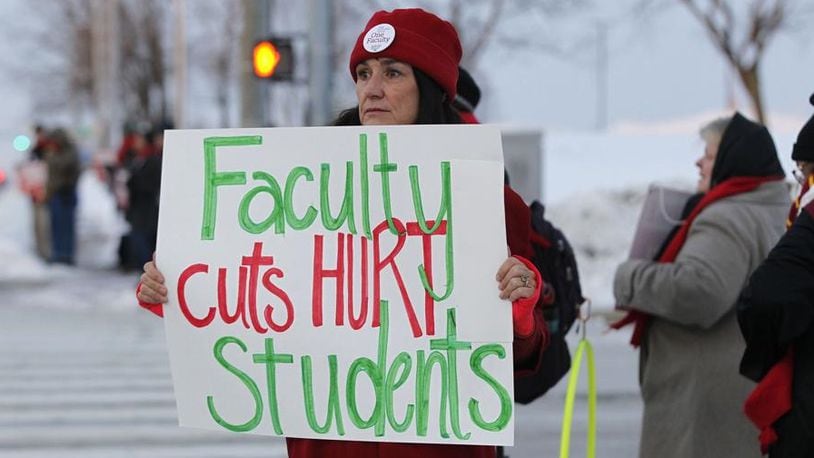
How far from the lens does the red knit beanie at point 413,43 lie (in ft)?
10.5

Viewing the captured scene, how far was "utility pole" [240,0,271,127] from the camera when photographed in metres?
13.6

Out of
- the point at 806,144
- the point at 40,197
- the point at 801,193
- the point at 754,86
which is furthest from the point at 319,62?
the point at 754,86

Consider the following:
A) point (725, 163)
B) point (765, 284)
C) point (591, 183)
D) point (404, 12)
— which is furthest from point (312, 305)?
point (591, 183)

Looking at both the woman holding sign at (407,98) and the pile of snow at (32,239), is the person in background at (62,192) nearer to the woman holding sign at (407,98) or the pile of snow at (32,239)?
the pile of snow at (32,239)

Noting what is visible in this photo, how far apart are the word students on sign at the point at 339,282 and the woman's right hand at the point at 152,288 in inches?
1.2

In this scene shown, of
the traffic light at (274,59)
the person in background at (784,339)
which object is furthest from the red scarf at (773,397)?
the traffic light at (274,59)

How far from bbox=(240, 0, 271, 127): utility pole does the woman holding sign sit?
1040 centimetres

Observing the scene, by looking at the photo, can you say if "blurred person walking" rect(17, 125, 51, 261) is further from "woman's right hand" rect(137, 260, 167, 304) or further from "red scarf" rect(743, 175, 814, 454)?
"red scarf" rect(743, 175, 814, 454)

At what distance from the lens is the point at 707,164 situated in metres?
Result: 4.80

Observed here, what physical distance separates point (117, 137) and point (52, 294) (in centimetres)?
2712

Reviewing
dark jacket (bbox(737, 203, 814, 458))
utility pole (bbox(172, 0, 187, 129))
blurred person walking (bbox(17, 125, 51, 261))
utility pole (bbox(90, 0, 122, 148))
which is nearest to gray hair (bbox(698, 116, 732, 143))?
dark jacket (bbox(737, 203, 814, 458))

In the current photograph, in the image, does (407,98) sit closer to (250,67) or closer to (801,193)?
(801,193)

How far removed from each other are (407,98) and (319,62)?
9.95 m

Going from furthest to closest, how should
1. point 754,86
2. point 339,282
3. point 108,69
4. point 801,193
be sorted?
point 108,69
point 754,86
point 801,193
point 339,282
